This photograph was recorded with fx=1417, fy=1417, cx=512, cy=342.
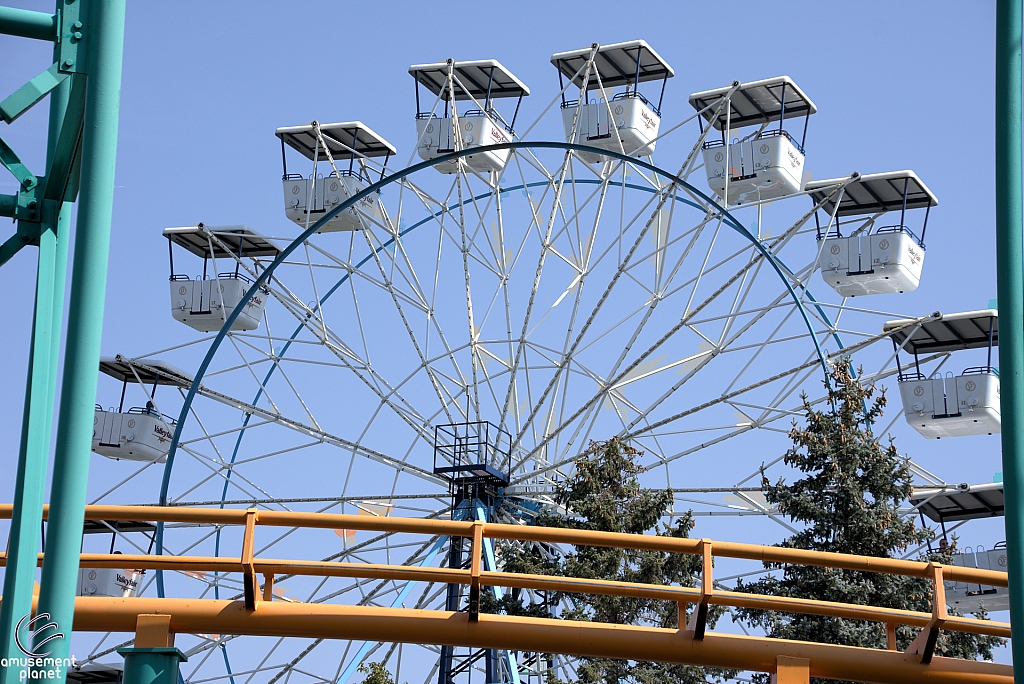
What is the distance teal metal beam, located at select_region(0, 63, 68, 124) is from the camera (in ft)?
21.0

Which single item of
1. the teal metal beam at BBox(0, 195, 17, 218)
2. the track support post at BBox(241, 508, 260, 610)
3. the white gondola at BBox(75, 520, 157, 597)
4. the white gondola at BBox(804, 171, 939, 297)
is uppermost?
the white gondola at BBox(804, 171, 939, 297)

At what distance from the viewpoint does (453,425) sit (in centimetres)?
2722

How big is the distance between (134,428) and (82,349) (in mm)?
31406

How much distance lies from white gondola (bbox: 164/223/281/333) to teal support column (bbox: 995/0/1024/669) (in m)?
28.1

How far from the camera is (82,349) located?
19.3 ft

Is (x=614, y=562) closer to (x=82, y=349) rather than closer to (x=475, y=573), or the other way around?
(x=475, y=573)

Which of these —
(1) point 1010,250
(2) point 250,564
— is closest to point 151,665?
(2) point 250,564

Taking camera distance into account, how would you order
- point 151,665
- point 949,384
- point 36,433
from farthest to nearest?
point 949,384
point 151,665
point 36,433

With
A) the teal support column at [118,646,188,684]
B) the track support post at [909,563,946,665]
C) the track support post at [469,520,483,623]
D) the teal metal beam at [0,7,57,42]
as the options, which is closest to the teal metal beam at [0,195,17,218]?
the teal metal beam at [0,7,57,42]

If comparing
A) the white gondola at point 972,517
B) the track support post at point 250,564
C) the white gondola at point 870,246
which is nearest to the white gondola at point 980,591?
the white gondola at point 972,517

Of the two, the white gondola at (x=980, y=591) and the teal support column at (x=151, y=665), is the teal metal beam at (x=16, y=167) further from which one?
the white gondola at (x=980, y=591)

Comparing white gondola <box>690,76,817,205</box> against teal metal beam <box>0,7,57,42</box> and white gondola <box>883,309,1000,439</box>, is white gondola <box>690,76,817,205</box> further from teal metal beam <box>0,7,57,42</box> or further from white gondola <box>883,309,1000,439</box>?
teal metal beam <box>0,7,57,42</box>

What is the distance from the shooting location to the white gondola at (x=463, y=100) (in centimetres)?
3072

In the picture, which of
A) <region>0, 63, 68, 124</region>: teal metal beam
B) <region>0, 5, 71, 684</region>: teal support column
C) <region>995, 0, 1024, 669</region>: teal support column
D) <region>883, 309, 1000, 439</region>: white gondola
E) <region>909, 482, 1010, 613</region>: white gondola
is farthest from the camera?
<region>909, 482, 1010, 613</region>: white gondola
